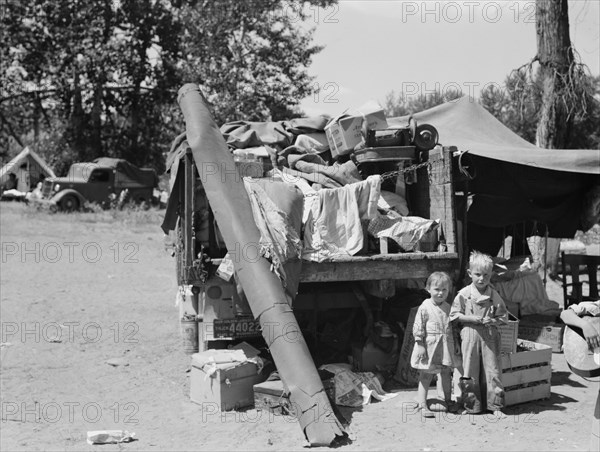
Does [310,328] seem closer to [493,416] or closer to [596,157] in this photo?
[493,416]

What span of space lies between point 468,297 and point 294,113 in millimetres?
20884

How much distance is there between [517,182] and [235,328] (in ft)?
12.8

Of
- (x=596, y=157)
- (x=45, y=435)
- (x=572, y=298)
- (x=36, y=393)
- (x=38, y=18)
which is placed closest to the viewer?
(x=45, y=435)

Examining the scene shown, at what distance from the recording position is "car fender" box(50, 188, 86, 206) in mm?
23734

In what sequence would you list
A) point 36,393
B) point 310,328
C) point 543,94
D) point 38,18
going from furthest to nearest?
1. point 38,18
2. point 543,94
3. point 310,328
4. point 36,393

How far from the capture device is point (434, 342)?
20.7 feet

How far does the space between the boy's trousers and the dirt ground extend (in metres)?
0.18

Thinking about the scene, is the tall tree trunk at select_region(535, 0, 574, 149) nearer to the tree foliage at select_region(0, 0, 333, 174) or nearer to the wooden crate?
the wooden crate

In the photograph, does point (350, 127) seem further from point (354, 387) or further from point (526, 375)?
point (526, 375)

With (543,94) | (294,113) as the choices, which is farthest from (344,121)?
(294,113)

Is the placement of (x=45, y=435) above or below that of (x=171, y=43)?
below

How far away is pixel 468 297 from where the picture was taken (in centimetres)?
640

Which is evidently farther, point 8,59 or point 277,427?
point 8,59

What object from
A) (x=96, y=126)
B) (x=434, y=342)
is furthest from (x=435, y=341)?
(x=96, y=126)
